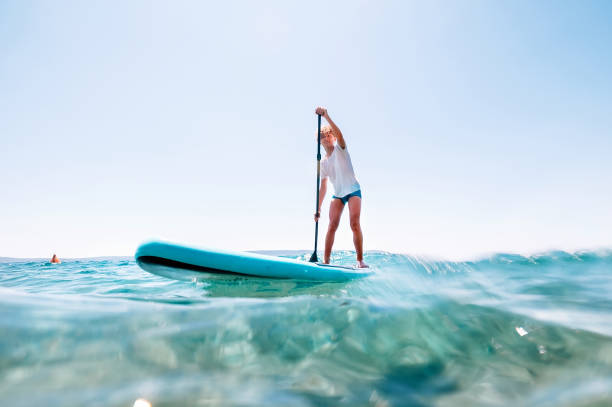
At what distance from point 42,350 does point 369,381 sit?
1395 millimetres

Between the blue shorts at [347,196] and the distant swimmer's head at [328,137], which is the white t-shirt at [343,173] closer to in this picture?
the blue shorts at [347,196]

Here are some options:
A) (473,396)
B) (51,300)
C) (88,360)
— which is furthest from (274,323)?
(51,300)

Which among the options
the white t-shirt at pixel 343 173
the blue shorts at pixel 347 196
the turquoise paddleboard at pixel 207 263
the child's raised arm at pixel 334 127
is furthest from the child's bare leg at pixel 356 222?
the turquoise paddleboard at pixel 207 263

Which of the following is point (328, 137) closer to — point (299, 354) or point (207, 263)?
point (207, 263)

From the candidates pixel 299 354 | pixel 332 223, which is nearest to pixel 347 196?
pixel 332 223

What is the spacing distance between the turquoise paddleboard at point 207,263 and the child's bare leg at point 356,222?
1.80 meters

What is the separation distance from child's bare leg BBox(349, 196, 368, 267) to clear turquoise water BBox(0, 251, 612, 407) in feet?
9.26

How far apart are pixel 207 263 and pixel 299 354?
1.81 m

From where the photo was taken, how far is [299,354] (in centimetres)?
142

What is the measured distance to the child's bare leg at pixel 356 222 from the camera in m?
4.99

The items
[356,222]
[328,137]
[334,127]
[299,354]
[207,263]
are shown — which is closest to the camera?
[299,354]

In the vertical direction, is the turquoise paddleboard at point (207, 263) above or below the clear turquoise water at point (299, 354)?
above

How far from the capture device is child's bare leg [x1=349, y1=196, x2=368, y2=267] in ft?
A: 16.4

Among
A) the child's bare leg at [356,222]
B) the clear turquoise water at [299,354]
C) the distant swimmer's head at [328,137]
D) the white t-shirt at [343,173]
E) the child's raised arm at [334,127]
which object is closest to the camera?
the clear turquoise water at [299,354]
